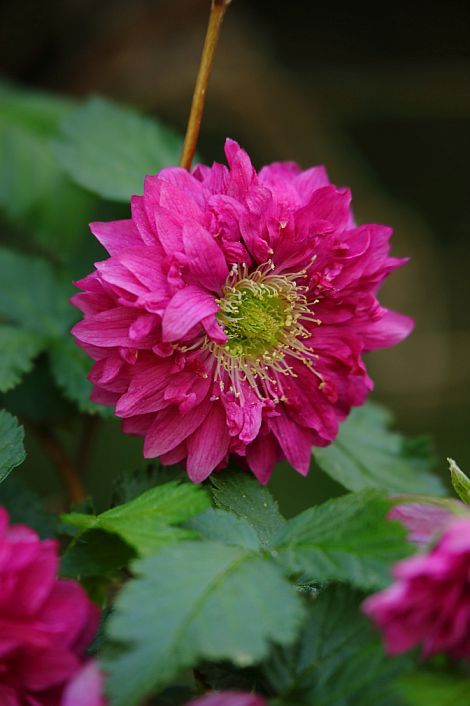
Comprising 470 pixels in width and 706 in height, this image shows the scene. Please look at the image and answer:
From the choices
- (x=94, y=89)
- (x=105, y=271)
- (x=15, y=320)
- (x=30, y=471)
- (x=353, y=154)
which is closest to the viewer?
(x=105, y=271)

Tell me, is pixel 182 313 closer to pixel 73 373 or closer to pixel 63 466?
pixel 73 373

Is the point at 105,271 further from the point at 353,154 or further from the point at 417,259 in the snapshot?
the point at 353,154

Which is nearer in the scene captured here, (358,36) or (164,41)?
(164,41)

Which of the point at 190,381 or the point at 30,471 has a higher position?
the point at 190,381

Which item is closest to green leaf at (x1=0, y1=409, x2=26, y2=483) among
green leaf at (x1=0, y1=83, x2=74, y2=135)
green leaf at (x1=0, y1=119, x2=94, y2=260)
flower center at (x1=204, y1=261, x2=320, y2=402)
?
flower center at (x1=204, y1=261, x2=320, y2=402)

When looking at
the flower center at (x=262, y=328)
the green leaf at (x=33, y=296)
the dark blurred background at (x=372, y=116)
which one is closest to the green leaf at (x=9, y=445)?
the flower center at (x=262, y=328)

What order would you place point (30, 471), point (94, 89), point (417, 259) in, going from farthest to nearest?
point (417, 259), point (30, 471), point (94, 89)

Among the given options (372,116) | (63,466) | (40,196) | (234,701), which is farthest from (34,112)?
(372,116)

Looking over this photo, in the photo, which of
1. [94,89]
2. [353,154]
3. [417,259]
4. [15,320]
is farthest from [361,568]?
[353,154]
